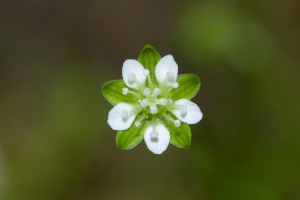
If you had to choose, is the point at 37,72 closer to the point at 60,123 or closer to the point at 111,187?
the point at 60,123

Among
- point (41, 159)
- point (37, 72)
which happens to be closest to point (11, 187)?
point (41, 159)

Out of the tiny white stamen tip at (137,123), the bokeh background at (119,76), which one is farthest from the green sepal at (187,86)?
the bokeh background at (119,76)

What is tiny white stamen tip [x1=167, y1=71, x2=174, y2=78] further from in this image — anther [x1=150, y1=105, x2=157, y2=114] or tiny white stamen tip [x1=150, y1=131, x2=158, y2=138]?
tiny white stamen tip [x1=150, y1=131, x2=158, y2=138]

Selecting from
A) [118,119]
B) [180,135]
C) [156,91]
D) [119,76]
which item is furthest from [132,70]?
[119,76]

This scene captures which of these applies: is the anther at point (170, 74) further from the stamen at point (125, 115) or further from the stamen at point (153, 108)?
the stamen at point (125, 115)

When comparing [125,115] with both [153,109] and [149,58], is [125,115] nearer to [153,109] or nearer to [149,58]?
[153,109]

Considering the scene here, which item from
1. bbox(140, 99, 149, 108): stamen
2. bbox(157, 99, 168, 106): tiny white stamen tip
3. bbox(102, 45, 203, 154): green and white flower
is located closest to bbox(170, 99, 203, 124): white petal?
bbox(102, 45, 203, 154): green and white flower

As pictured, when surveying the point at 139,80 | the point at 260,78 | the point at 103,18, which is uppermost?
the point at 103,18
